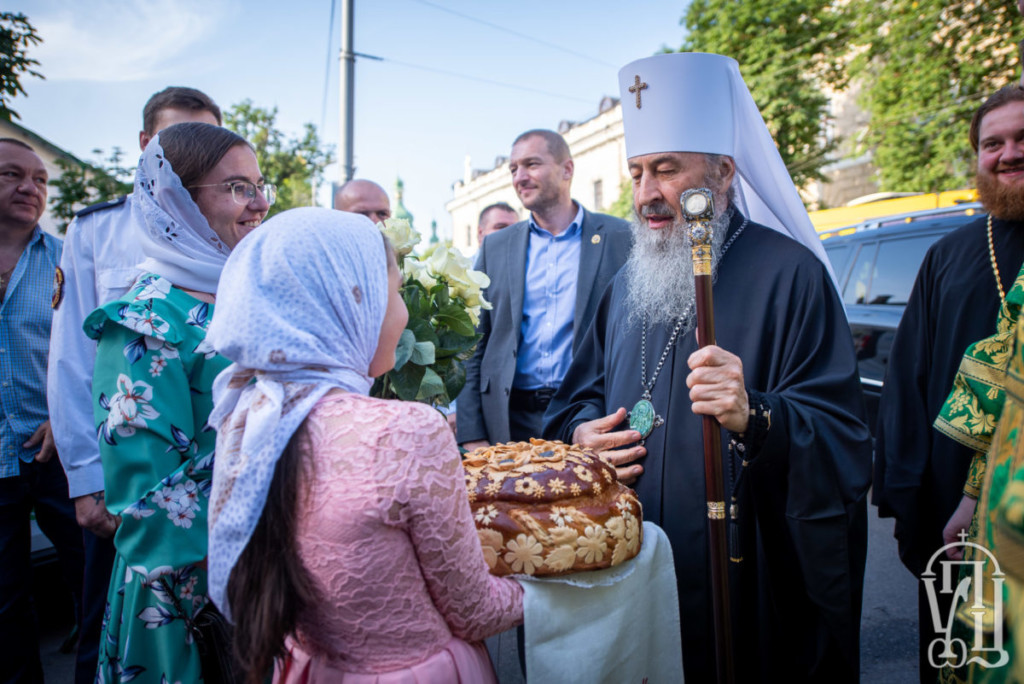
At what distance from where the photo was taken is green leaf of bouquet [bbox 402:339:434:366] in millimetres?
2045

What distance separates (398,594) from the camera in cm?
143

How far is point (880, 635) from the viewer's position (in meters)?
3.71

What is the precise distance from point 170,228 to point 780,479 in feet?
6.69

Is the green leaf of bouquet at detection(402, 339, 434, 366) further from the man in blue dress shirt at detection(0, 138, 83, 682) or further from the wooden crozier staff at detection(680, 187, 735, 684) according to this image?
the man in blue dress shirt at detection(0, 138, 83, 682)

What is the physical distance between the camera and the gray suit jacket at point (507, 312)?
4082 millimetres

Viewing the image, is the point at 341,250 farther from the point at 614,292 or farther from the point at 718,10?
the point at 718,10

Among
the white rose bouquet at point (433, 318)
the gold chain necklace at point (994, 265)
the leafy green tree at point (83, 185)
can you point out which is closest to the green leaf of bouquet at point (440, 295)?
the white rose bouquet at point (433, 318)

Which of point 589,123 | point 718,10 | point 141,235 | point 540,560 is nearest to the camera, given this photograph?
point 540,560

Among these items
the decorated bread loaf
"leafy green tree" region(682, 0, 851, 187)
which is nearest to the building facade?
"leafy green tree" region(682, 0, 851, 187)

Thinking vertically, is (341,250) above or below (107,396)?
above

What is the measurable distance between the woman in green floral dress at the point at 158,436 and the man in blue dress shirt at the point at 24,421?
1.04 meters

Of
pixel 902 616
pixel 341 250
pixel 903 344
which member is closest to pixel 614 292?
pixel 903 344

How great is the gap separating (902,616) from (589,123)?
34.0 m

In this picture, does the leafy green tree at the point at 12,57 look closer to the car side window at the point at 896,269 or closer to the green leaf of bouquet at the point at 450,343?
the green leaf of bouquet at the point at 450,343
